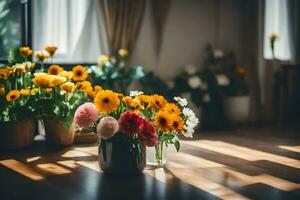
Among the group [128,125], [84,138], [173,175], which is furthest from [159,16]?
[128,125]

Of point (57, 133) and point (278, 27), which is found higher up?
point (278, 27)

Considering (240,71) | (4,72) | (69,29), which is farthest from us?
(240,71)

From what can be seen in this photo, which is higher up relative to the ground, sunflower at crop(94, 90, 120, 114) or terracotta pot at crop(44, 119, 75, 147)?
sunflower at crop(94, 90, 120, 114)

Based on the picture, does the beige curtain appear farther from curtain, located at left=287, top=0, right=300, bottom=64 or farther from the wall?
curtain, located at left=287, top=0, right=300, bottom=64

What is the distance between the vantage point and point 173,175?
2.40m

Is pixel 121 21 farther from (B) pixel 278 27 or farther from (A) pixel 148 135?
(A) pixel 148 135

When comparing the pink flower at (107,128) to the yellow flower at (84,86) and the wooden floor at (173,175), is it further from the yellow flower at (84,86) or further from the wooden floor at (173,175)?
the yellow flower at (84,86)

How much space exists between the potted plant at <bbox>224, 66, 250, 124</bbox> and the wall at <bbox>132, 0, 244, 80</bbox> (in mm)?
421

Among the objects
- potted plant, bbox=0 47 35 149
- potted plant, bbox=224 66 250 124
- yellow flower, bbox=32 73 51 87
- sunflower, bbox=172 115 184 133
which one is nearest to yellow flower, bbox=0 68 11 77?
potted plant, bbox=0 47 35 149

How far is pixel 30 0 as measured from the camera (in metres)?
3.79

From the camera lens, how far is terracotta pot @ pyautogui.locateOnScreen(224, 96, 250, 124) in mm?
4422

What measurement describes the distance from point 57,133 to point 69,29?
136cm

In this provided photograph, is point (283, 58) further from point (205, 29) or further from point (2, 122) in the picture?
point (2, 122)

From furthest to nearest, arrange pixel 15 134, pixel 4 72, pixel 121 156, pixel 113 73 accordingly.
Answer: pixel 113 73 → pixel 15 134 → pixel 4 72 → pixel 121 156
